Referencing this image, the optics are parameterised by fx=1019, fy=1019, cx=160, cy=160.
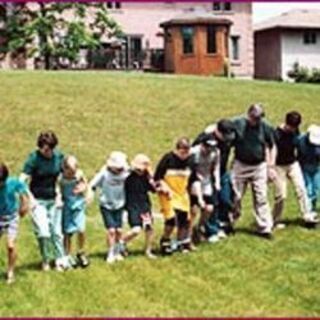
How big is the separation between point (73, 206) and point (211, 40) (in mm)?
42316

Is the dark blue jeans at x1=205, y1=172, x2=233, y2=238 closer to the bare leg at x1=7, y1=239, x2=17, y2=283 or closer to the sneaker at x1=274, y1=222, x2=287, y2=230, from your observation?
the sneaker at x1=274, y1=222, x2=287, y2=230

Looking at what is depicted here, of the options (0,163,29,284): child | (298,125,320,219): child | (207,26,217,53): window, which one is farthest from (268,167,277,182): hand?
(207,26,217,53): window

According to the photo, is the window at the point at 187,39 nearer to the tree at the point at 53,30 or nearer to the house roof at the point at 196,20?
the house roof at the point at 196,20

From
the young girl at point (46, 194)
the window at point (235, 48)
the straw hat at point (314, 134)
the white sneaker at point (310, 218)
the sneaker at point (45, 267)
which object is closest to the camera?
the young girl at point (46, 194)

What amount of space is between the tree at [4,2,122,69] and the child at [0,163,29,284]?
35.3m

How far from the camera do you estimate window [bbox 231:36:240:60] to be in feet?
199

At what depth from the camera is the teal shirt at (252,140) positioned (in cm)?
1412

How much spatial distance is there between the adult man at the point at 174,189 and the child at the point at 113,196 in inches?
23.0

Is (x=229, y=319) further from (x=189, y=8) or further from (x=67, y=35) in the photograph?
(x=189, y=8)

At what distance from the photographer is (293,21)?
210 ft

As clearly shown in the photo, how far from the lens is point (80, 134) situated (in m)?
26.6

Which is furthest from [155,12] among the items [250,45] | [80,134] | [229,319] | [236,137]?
[229,319]

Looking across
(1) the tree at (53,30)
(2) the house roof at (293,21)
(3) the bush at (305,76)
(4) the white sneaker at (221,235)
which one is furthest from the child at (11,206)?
(2) the house roof at (293,21)

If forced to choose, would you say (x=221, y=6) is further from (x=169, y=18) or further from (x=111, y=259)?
(x=111, y=259)
